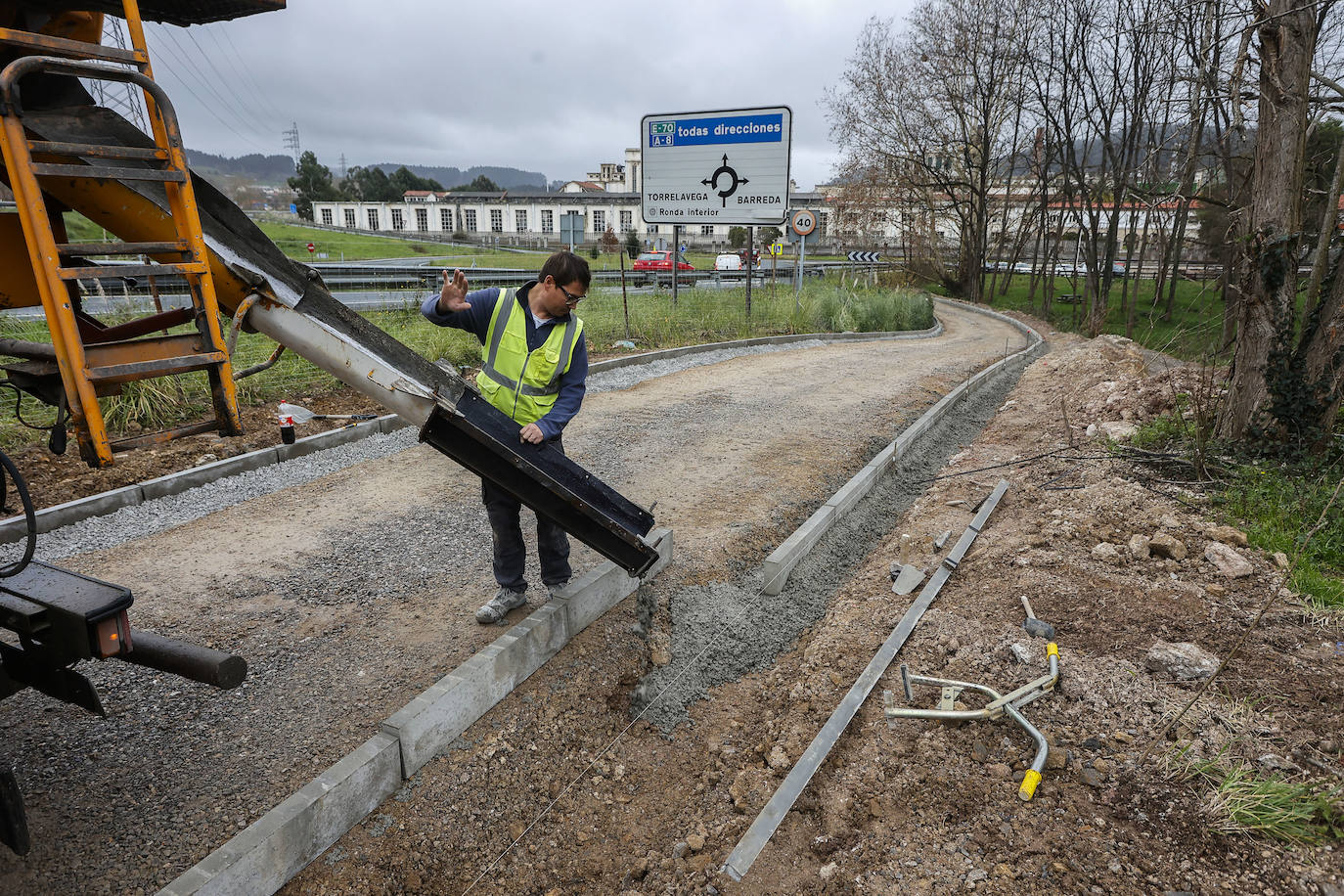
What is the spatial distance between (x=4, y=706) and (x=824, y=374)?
10.7m

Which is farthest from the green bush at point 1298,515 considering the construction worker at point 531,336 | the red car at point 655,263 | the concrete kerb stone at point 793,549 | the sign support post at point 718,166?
the red car at point 655,263

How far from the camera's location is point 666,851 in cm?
317

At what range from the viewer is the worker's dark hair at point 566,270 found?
3619 millimetres

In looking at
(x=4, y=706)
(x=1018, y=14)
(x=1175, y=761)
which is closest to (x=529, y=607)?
(x=4, y=706)

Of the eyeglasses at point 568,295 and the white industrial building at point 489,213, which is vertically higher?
the white industrial building at point 489,213

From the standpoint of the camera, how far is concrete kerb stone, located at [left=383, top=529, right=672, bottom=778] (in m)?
3.29

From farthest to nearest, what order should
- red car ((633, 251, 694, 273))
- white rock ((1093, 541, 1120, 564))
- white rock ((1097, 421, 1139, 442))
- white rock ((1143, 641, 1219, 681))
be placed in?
red car ((633, 251, 694, 273)) → white rock ((1097, 421, 1139, 442)) → white rock ((1093, 541, 1120, 564)) → white rock ((1143, 641, 1219, 681))

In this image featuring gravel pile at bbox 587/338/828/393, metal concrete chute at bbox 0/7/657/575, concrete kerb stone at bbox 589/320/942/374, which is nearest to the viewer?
metal concrete chute at bbox 0/7/657/575

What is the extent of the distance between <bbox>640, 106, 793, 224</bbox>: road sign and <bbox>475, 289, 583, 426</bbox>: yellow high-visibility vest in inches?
499

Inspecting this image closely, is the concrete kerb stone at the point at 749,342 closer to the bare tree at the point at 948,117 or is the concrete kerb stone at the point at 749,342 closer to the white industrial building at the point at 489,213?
the bare tree at the point at 948,117

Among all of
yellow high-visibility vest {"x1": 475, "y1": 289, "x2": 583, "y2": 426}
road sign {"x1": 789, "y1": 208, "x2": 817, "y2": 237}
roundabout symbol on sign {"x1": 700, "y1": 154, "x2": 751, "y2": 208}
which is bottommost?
yellow high-visibility vest {"x1": 475, "y1": 289, "x2": 583, "y2": 426}

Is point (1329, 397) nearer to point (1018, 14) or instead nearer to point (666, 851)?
point (666, 851)

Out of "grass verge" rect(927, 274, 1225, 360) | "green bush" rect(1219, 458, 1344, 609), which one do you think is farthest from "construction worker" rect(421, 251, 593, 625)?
"grass verge" rect(927, 274, 1225, 360)

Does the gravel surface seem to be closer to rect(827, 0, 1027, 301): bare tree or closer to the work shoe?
the work shoe
